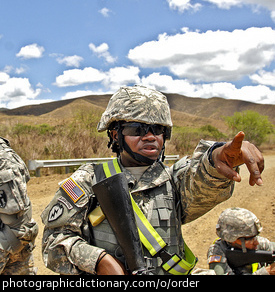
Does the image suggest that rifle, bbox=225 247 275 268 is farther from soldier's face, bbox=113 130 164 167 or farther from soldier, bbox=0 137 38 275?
soldier, bbox=0 137 38 275

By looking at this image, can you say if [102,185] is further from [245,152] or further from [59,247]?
[245,152]

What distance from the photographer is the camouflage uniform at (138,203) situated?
1995mm

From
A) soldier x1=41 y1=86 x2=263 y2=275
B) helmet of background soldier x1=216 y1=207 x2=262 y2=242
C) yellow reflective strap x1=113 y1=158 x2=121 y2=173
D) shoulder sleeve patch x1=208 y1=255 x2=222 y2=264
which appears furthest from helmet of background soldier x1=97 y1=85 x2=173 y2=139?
shoulder sleeve patch x1=208 y1=255 x2=222 y2=264

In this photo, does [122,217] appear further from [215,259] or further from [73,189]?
[215,259]

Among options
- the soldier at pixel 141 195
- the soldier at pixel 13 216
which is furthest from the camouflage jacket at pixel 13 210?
the soldier at pixel 141 195

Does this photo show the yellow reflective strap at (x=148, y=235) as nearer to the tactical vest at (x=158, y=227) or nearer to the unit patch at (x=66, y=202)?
the tactical vest at (x=158, y=227)

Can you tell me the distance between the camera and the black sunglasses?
2.33 m

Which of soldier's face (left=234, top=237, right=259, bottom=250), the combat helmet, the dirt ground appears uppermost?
the combat helmet

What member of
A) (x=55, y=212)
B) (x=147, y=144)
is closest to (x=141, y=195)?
(x=147, y=144)

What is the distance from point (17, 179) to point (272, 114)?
4922 inches

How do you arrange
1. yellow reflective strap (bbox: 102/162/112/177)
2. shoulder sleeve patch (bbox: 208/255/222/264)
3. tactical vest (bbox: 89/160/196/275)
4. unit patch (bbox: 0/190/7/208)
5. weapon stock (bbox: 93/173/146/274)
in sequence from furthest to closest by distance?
shoulder sleeve patch (bbox: 208/255/222/264)
unit patch (bbox: 0/190/7/208)
yellow reflective strap (bbox: 102/162/112/177)
tactical vest (bbox: 89/160/196/275)
weapon stock (bbox: 93/173/146/274)

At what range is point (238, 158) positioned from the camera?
62.0 inches

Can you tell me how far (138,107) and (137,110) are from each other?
3 cm
